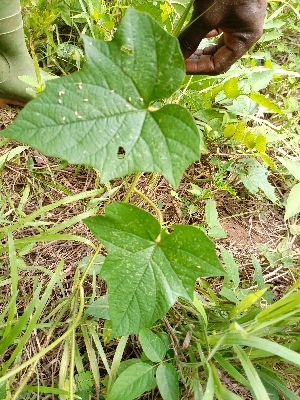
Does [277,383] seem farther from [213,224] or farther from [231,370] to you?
[213,224]

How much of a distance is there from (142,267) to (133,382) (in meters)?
0.30

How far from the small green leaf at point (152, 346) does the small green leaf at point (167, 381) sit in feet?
0.08

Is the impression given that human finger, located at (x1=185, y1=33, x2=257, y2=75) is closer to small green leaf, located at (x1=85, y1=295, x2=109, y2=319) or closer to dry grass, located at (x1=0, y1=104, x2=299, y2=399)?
A: dry grass, located at (x1=0, y1=104, x2=299, y2=399)

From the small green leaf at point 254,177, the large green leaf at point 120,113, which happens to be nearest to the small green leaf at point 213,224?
the small green leaf at point 254,177

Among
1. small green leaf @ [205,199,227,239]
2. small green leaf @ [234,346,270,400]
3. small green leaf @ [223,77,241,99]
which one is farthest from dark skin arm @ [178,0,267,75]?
small green leaf @ [234,346,270,400]

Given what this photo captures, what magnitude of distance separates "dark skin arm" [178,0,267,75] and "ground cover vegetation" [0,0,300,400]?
0.20ft

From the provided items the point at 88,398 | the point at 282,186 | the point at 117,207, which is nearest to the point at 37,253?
the point at 88,398

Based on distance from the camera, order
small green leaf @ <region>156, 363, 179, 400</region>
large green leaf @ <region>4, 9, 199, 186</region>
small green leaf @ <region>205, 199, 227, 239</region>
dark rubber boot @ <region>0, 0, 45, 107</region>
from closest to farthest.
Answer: large green leaf @ <region>4, 9, 199, 186</region> → small green leaf @ <region>156, 363, 179, 400</region> → small green leaf @ <region>205, 199, 227, 239</region> → dark rubber boot @ <region>0, 0, 45, 107</region>

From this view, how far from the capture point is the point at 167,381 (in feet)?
3.20

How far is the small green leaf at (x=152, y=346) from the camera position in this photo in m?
0.98

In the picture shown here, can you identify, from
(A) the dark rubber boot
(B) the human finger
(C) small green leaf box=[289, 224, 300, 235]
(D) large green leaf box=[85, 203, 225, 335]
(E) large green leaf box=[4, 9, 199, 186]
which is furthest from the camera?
(C) small green leaf box=[289, 224, 300, 235]

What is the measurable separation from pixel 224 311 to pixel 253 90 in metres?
0.87

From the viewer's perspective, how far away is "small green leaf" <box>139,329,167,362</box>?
975 millimetres

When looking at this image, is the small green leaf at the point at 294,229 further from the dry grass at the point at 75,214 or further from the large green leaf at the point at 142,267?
the large green leaf at the point at 142,267
